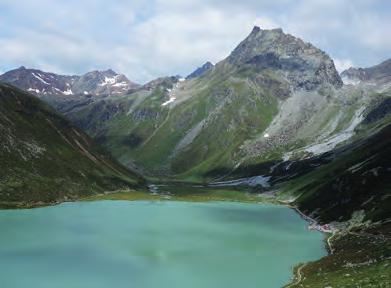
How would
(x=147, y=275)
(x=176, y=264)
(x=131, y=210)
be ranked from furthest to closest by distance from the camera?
(x=131, y=210), (x=176, y=264), (x=147, y=275)

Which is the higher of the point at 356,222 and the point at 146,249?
the point at 146,249

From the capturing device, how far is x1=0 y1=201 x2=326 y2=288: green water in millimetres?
67375

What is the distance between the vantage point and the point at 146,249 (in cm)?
8981

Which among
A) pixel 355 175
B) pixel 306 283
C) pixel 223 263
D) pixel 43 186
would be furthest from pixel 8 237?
pixel 355 175

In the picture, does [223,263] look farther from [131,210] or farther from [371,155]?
[371,155]

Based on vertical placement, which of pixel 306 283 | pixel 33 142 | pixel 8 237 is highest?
pixel 33 142

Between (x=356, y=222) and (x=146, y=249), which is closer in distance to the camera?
(x=146, y=249)

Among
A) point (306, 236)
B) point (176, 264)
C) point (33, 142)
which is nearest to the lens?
point (176, 264)

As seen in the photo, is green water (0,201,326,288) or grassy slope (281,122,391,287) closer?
grassy slope (281,122,391,287)

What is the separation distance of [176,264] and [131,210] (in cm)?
8214

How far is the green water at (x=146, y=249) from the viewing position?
221 ft

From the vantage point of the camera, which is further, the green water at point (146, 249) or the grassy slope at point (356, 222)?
the green water at point (146, 249)

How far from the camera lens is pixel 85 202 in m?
173

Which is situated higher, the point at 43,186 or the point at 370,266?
the point at 43,186
